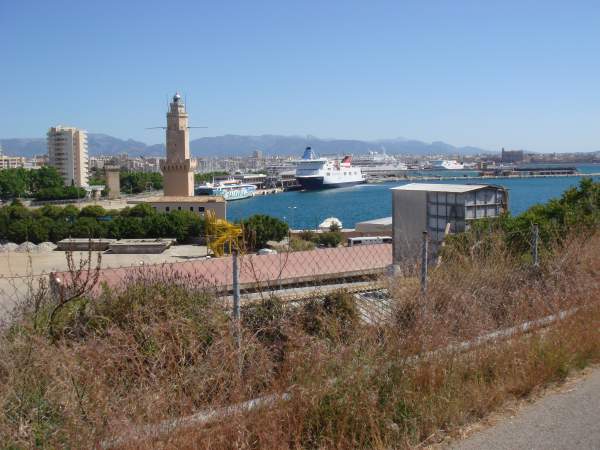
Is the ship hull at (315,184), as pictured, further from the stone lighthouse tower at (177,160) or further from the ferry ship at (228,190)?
the stone lighthouse tower at (177,160)

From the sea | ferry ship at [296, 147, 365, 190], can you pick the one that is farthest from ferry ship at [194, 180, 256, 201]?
ferry ship at [296, 147, 365, 190]

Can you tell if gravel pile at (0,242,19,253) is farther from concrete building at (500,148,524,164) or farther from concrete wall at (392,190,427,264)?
concrete building at (500,148,524,164)

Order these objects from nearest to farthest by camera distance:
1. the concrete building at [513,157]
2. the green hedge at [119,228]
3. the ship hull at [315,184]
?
1. the green hedge at [119,228]
2. the ship hull at [315,184]
3. the concrete building at [513,157]

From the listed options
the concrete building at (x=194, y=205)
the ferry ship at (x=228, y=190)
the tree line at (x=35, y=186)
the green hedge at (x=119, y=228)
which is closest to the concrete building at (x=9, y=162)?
the tree line at (x=35, y=186)

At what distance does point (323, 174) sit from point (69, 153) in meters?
29.0

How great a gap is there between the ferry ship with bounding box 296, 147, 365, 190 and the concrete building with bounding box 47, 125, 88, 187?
24845 mm

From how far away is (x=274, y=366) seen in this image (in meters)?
2.10

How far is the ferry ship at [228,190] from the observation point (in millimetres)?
56375

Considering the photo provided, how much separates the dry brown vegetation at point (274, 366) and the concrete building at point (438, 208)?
13.7ft

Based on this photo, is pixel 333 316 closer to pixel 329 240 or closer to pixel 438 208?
pixel 438 208

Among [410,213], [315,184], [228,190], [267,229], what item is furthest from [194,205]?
[315,184]

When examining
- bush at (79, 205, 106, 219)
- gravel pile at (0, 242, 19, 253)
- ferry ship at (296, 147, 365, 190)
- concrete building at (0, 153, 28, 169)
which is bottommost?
gravel pile at (0, 242, 19, 253)

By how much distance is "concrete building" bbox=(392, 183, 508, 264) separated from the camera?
274 inches

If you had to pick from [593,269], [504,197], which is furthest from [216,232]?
[593,269]
